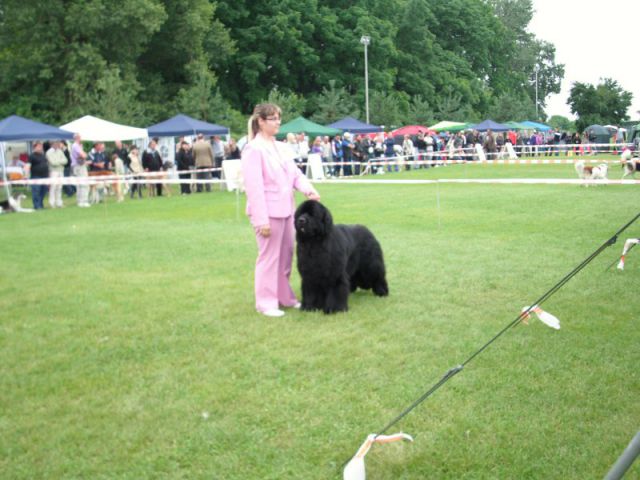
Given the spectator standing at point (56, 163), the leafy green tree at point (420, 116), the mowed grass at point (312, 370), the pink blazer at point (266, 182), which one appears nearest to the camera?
the mowed grass at point (312, 370)

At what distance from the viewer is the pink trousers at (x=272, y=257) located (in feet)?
22.7

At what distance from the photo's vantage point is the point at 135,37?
132ft

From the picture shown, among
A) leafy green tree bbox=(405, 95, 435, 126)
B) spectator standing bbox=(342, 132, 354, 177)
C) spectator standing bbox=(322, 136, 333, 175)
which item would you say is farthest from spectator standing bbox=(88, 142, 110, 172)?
leafy green tree bbox=(405, 95, 435, 126)

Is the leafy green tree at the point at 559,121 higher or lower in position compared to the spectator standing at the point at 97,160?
higher

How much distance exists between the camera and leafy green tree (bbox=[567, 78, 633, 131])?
62537mm

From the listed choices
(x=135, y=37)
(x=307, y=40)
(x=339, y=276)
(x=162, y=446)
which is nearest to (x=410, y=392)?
(x=162, y=446)

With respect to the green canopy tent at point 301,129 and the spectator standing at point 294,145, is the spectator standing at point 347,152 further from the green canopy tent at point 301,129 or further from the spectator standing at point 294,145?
the spectator standing at point 294,145

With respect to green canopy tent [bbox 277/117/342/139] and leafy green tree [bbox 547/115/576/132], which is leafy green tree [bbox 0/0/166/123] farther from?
leafy green tree [bbox 547/115/576/132]

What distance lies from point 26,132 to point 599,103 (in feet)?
174

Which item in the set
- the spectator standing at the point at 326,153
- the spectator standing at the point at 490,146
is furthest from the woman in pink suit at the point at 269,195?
the spectator standing at the point at 490,146

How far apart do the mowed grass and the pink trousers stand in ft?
0.87

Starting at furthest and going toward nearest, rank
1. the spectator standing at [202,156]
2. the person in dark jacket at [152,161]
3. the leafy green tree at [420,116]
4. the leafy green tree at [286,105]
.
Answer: the leafy green tree at [420,116] < the leafy green tree at [286,105] < the spectator standing at [202,156] < the person in dark jacket at [152,161]

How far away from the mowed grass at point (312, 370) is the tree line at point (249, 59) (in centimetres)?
2568

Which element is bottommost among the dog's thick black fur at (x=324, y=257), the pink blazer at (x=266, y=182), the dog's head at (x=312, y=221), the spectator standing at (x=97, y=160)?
the dog's thick black fur at (x=324, y=257)
